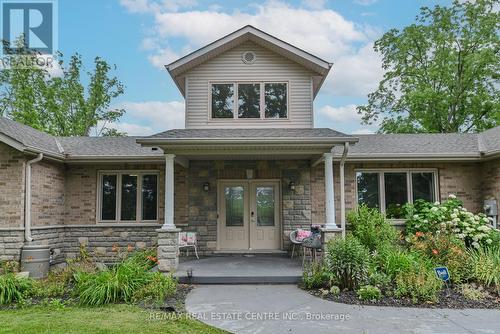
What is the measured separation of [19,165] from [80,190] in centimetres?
208

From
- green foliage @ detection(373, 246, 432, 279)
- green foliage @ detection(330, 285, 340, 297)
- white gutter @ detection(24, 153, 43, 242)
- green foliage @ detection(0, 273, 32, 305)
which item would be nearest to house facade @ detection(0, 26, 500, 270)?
white gutter @ detection(24, 153, 43, 242)

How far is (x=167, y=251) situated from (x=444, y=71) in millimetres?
18771

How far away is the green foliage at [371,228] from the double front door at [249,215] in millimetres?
2075

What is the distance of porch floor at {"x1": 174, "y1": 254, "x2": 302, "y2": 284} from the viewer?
751cm

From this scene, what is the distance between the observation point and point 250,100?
10.6 metres

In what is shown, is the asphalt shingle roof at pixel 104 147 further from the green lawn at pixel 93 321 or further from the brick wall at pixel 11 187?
the green lawn at pixel 93 321

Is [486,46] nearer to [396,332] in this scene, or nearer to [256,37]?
[256,37]

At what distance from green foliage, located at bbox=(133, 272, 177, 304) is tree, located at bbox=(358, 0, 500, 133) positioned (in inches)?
689

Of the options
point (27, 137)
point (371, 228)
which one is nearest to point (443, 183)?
point (371, 228)

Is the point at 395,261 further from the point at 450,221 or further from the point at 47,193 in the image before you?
the point at 47,193

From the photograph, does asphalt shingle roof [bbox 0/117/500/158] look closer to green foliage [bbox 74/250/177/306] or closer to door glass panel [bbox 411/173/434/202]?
door glass panel [bbox 411/173/434/202]

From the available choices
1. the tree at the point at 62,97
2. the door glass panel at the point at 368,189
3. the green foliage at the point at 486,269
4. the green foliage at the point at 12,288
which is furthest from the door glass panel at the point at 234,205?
the tree at the point at 62,97

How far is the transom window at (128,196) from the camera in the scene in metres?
10.6

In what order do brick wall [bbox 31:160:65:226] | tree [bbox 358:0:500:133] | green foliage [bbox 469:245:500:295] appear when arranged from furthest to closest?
tree [bbox 358:0:500:133] < brick wall [bbox 31:160:65:226] < green foliage [bbox 469:245:500:295]
